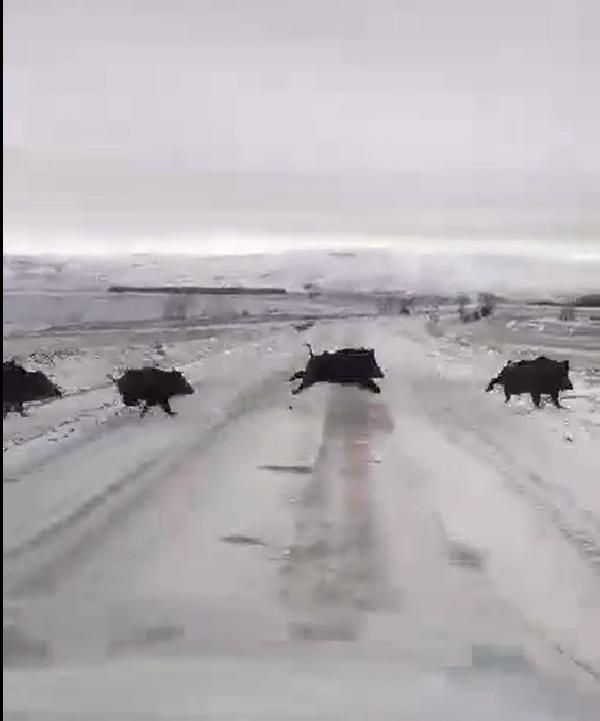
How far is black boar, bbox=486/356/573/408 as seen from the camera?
4.18 ft

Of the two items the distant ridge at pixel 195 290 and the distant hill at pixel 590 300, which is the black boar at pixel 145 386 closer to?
the distant ridge at pixel 195 290

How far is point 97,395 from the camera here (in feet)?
4.08

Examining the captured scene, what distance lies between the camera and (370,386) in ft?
4.22

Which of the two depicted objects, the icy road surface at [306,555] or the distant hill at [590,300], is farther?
the distant hill at [590,300]

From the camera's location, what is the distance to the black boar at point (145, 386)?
4.12ft

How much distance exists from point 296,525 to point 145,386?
0.92 feet

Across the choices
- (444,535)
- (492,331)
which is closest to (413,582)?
(444,535)

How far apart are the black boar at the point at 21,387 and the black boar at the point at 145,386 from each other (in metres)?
0.09

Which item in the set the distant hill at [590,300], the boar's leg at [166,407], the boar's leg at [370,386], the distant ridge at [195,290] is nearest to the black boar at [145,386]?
the boar's leg at [166,407]

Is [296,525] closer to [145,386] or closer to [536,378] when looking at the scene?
[145,386]

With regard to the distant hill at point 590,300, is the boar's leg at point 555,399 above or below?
below

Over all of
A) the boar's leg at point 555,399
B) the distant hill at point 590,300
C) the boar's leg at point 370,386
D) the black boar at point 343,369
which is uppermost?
the distant hill at point 590,300

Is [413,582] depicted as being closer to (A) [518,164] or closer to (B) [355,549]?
(B) [355,549]

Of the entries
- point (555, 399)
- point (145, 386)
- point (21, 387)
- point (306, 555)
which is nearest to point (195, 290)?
point (145, 386)
